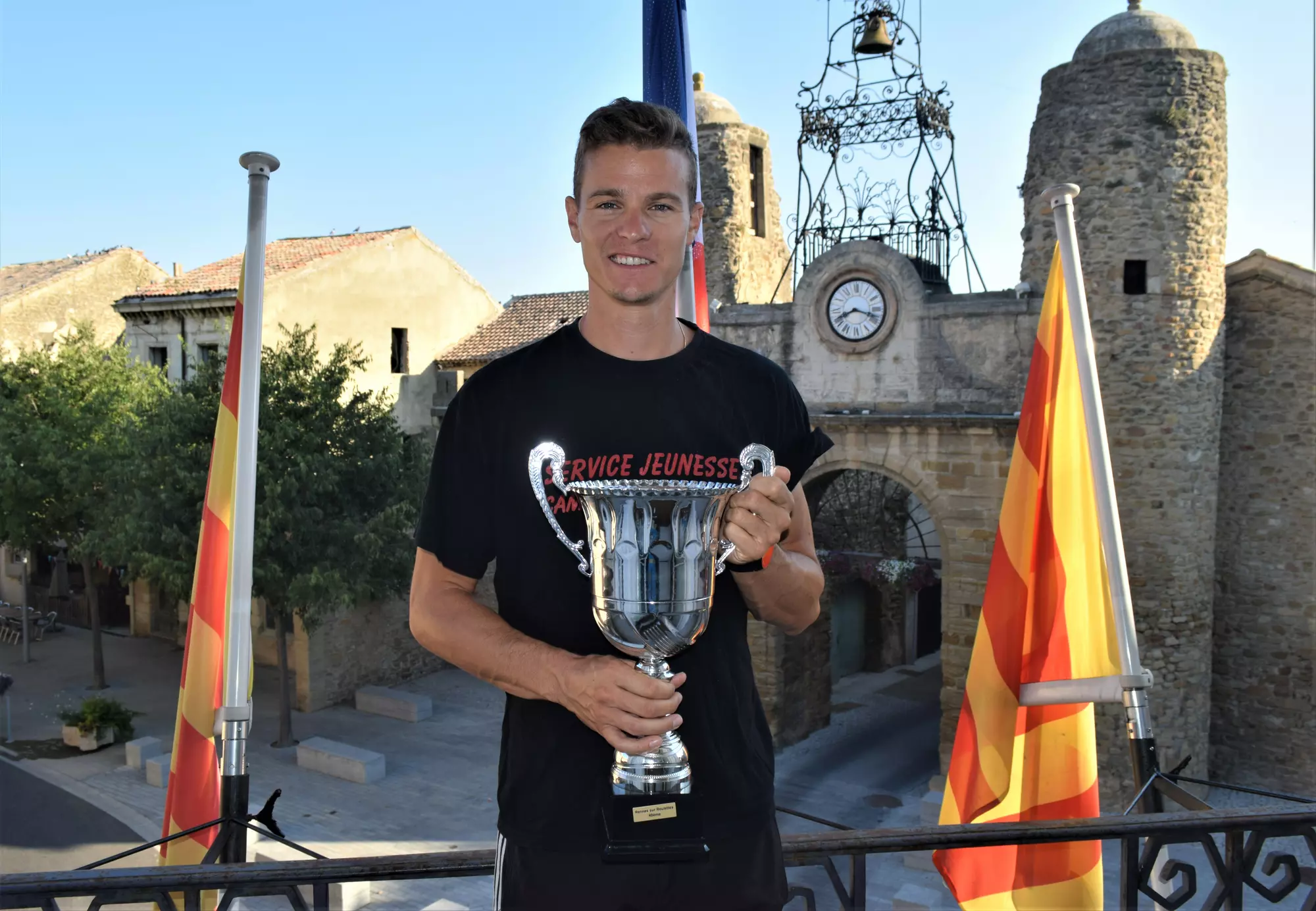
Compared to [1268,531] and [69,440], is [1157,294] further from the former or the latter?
[69,440]

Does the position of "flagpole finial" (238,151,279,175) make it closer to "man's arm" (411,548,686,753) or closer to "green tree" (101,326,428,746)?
"man's arm" (411,548,686,753)

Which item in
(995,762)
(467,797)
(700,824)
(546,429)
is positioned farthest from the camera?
(467,797)

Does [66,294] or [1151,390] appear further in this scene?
[66,294]

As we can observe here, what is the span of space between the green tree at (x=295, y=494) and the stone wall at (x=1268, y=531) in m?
12.3

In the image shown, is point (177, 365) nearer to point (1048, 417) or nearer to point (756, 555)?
point (1048, 417)

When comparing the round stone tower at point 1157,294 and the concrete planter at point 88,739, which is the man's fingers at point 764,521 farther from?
the concrete planter at point 88,739

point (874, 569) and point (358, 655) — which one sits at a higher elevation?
point (874, 569)

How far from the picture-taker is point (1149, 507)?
13039 mm

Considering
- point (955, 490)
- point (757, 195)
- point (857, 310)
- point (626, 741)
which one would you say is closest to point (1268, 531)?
point (955, 490)

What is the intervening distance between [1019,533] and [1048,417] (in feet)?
2.08

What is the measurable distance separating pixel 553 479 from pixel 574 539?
7.8 inches

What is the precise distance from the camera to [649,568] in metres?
1.90

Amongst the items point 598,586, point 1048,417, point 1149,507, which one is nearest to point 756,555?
point 598,586

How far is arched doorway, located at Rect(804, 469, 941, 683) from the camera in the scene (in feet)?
55.5
